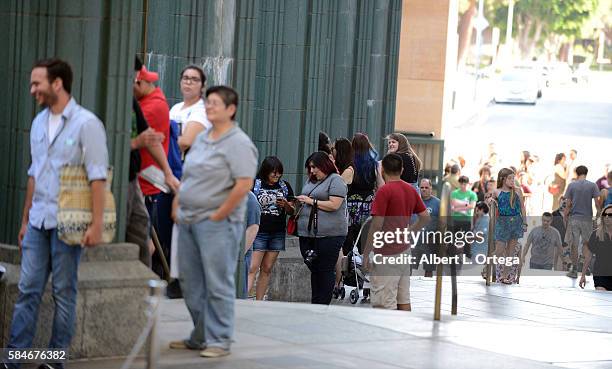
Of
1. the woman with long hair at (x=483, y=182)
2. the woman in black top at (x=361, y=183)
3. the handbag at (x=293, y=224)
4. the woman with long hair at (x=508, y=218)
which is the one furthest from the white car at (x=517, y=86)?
the handbag at (x=293, y=224)

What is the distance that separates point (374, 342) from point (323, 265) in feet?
13.1

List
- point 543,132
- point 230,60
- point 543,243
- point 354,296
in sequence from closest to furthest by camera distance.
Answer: point 230,60
point 354,296
point 543,243
point 543,132

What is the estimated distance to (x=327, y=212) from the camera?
13.8 m

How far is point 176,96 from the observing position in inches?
533

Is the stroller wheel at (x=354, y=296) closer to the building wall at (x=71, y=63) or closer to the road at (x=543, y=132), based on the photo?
the building wall at (x=71, y=63)

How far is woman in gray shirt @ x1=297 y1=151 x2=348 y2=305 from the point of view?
1370cm

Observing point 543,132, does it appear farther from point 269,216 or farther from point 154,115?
point 154,115

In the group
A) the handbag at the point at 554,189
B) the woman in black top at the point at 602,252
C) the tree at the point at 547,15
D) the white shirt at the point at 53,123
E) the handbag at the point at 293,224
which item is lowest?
the woman in black top at the point at 602,252

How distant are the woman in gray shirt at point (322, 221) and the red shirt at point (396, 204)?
0.92m

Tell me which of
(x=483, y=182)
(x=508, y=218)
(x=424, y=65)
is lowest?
(x=508, y=218)

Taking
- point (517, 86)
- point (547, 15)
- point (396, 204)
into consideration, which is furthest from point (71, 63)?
point (547, 15)

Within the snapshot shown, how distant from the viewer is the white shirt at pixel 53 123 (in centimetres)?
771

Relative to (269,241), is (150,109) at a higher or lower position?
higher

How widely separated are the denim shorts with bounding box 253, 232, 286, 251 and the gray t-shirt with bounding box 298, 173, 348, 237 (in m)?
0.55
